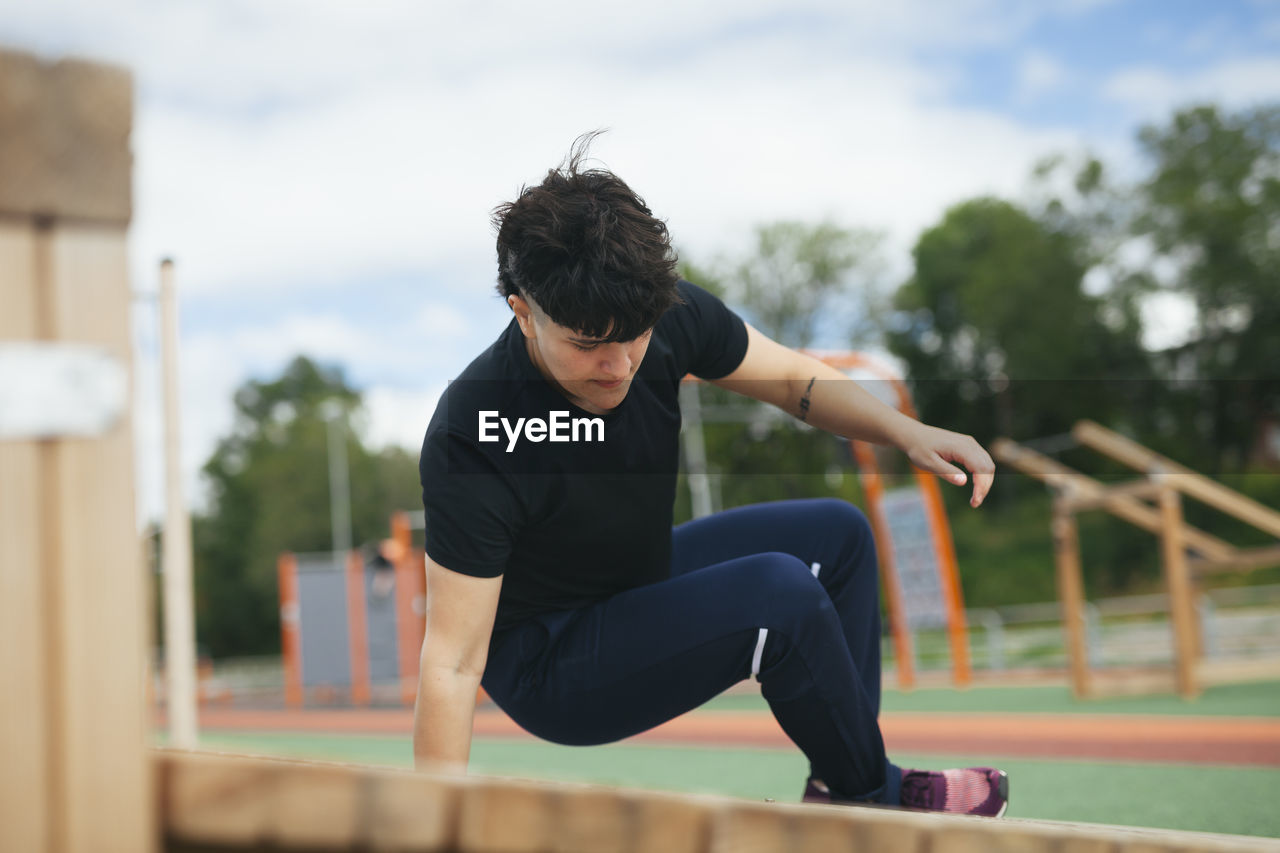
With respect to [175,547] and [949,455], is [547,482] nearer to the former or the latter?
[949,455]

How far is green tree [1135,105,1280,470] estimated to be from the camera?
31094 mm

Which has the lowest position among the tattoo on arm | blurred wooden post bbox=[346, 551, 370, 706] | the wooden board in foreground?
blurred wooden post bbox=[346, 551, 370, 706]

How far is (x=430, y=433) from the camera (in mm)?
2209

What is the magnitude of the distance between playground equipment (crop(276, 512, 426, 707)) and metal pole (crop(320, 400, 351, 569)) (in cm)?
2150

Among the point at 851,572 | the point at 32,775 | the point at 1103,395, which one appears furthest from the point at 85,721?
the point at 1103,395

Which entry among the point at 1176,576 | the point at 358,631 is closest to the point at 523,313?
the point at 1176,576

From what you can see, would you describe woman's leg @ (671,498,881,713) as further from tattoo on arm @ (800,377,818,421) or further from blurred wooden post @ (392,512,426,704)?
blurred wooden post @ (392,512,426,704)

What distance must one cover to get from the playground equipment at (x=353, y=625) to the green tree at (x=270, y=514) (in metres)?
21.8

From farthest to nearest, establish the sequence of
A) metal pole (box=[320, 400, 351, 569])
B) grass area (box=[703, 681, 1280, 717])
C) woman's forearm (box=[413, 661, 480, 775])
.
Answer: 1. metal pole (box=[320, 400, 351, 569])
2. grass area (box=[703, 681, 1280, 717])
3. woman's forearm (box=[413, 661, 480, 775])

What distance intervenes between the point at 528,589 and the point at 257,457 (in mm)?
54535

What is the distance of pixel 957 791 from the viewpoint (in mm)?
2299

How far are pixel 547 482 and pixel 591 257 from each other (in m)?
0.47

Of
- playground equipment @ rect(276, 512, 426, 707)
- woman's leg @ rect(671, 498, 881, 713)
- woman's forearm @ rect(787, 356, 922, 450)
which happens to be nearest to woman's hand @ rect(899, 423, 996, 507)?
woman's forearm @ rect(787, 356, 922, 450)

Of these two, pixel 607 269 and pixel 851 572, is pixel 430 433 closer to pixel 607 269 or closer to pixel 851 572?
pixel 607 269
